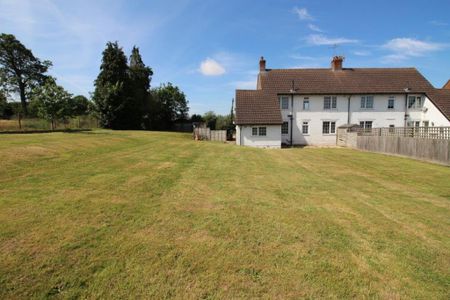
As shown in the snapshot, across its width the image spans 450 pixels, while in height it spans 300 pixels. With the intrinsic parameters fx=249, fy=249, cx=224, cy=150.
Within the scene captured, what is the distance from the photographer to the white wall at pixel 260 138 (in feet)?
77.7

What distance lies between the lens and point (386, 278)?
295 cm

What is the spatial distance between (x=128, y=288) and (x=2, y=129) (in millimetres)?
27410

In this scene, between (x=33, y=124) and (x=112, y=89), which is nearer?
(x=33, y=124)

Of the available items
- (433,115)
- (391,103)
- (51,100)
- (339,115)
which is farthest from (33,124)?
(433,115)

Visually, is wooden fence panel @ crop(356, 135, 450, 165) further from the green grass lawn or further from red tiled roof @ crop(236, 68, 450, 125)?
red tiled roof @ crop(236, 68, 450, 125)

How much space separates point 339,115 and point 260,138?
9.65 m

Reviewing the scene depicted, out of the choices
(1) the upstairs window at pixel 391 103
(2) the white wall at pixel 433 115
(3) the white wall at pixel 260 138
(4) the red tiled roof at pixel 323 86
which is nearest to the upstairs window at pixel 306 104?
(4) the red tiled roof at pixel 323 86

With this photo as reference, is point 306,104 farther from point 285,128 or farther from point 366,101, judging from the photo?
point 366,101

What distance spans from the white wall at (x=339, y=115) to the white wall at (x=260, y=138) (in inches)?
119

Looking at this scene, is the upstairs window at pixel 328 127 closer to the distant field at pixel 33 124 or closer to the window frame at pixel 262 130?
the window frame at pixel 262 130

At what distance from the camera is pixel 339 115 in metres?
26.6

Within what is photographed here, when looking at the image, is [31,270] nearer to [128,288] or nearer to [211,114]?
[128,288]

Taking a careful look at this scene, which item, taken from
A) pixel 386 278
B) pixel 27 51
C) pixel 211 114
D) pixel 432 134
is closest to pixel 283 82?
pixel 432 134

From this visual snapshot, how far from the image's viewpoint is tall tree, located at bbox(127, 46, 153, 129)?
36.8 metres
